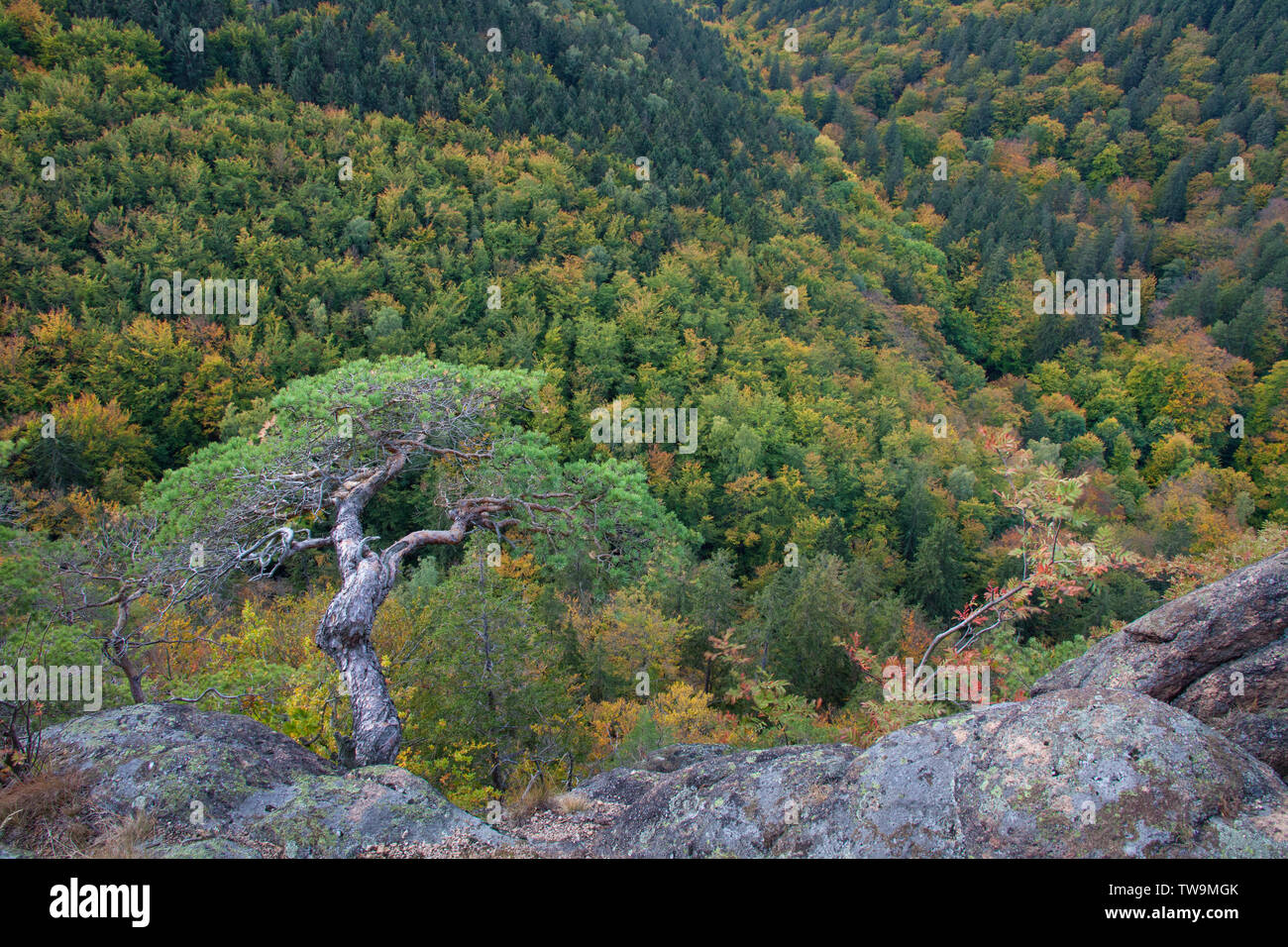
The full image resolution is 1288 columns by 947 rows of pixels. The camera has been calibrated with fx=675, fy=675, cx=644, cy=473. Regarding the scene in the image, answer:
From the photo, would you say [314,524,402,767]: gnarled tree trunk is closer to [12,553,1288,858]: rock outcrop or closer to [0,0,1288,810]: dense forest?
[0,0,1288,810]: dense forest

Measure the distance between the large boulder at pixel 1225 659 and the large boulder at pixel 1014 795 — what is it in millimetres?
1569

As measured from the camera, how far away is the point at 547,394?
37.4m

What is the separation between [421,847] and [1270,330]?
117 meters

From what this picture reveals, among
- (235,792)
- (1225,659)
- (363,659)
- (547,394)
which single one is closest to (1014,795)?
(1225,659)

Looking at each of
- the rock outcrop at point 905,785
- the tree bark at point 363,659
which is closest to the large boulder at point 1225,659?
the rock outcrop at point 905,785

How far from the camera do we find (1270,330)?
8594cm

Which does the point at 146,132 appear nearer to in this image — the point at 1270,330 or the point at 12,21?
the point at 12,21

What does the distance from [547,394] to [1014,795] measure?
34851mm

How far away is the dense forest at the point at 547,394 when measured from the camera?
33.7 ft

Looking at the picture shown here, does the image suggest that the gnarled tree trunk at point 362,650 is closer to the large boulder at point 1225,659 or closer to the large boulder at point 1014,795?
the large boulder at point 1014,795

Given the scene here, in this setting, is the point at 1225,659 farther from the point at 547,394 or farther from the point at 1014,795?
the point at 547,394

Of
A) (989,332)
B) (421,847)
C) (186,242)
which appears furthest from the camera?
(989,332)

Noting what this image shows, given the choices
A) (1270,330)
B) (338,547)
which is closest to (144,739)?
(338,547)

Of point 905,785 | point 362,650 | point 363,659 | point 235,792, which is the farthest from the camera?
point 362,650
